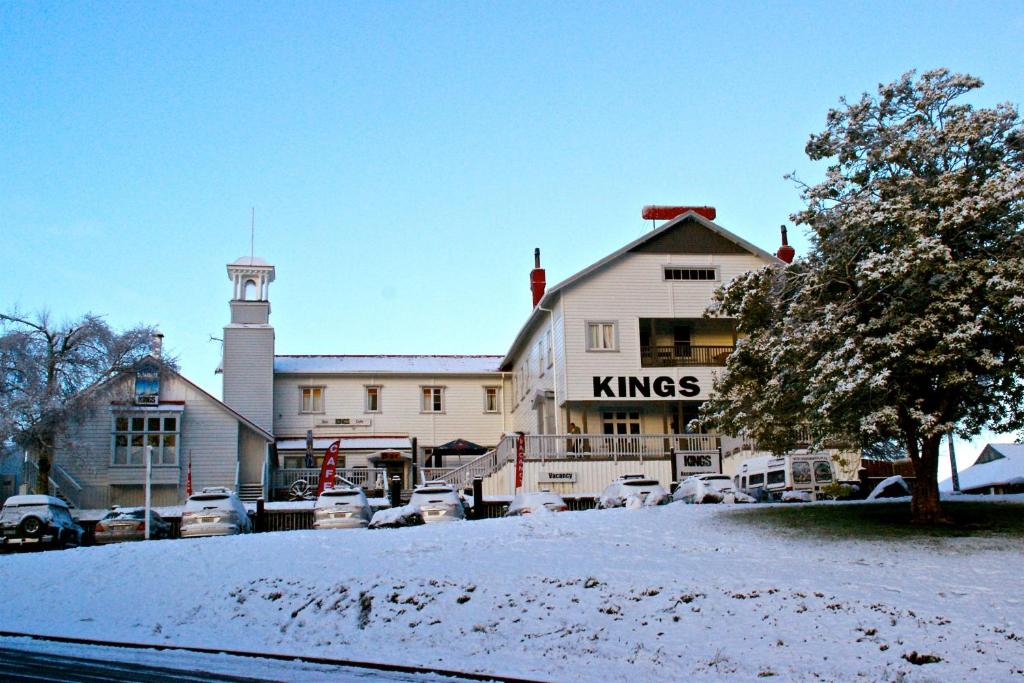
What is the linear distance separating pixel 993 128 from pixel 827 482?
13044 millimetres

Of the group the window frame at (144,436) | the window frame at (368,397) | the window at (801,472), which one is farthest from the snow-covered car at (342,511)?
→ the window frame at (368,397)

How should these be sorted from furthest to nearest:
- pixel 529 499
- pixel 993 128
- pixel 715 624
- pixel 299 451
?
pixel 299 451 → pixel 529 499 → pixel 993 128 → pixel 715 624

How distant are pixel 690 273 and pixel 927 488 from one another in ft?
71.6

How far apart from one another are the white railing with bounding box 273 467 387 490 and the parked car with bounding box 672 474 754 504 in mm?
17061

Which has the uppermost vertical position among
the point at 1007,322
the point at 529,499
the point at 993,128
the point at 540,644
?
the point at 993,128

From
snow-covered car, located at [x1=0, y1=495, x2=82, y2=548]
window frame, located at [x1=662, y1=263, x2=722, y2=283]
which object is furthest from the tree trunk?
window frame, located at [x1=662, y1=263, x2=722, y2=283]

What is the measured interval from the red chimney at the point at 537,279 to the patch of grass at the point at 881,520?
74.2 ft

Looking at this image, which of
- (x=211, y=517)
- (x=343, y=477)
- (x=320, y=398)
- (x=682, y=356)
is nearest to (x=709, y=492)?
(x=211, y=517)

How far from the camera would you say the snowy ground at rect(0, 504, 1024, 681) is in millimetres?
13961

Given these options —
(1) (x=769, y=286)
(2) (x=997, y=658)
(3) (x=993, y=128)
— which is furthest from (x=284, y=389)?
(2) (x=997, y=658)

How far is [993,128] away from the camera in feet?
66.8

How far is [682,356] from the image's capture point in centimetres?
4169

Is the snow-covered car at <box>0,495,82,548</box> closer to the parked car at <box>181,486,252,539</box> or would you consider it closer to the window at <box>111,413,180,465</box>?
the parked car at <box>181,486,252,539</box>

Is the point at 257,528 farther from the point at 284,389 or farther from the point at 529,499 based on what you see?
the point at 284,389
